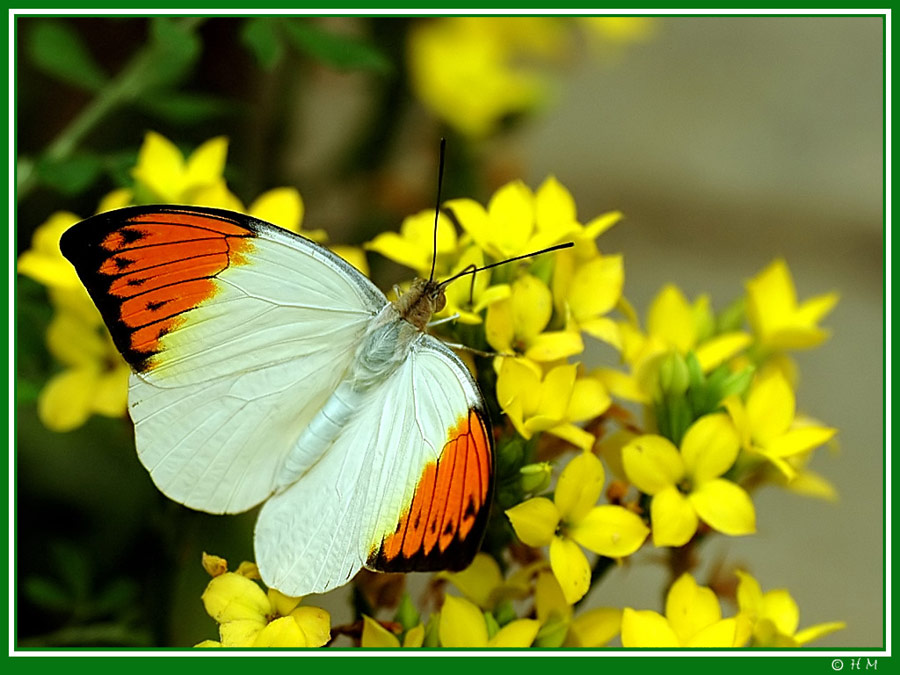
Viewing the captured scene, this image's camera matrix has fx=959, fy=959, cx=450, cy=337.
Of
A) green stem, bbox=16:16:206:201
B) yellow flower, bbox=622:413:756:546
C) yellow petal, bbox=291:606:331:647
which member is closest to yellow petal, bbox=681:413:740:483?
yellow flower, bbox=622:413:756:546

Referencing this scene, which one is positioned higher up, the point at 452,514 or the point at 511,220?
the point at 511,220

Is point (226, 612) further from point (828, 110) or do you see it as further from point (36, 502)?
point (828, 110)

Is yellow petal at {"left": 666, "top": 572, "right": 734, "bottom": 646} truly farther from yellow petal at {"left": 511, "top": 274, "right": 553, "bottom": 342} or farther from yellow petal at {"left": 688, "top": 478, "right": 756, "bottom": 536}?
yellow petal at {"left": 511, "top": 274, "right": 553, "bottom": 342}

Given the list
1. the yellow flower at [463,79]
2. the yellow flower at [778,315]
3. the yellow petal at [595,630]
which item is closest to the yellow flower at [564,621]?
the yellow petal at [595,630]

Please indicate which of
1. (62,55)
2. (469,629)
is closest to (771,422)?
(469,629)

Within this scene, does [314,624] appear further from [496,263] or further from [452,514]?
[496,263]

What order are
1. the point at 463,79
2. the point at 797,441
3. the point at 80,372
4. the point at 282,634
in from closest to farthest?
1. the point at 282,634
2. the point at 797,441
3. the point at 80,372
4. the point at 463,79
